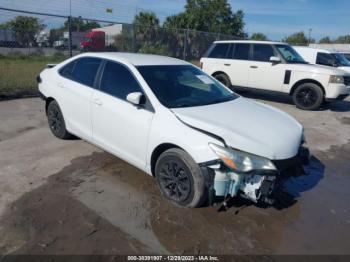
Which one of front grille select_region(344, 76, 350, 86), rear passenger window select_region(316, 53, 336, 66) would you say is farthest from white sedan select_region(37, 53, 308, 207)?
rear passenger window select_region(316, 53, 336, 66)

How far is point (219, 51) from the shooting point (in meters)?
11.7

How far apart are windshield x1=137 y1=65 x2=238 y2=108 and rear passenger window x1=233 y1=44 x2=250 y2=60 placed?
249 inches

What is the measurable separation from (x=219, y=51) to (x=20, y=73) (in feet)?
25.9

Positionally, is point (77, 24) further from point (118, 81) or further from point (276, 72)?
point (118, 81)

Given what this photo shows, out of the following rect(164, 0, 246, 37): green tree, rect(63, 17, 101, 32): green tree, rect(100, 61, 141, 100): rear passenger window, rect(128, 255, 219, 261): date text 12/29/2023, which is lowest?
rect(128, 255, 219, 261): date text 12/29/2023

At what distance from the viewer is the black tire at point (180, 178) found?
11.5 feet

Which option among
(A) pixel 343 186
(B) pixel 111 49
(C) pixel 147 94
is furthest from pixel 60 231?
(B) pixel 111 49

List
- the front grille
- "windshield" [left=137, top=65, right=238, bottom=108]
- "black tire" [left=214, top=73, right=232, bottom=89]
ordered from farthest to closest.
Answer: "black tire" [left=214, top=73, right=232, bottom=89], the front grille, "windshield" [left=137, top=65, right=238, bottom=108]

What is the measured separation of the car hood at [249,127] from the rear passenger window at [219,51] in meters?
7.49

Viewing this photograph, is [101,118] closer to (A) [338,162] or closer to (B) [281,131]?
(B) [281,131]

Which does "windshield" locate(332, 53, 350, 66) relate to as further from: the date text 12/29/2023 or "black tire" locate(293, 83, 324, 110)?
the date text 12/29/2023

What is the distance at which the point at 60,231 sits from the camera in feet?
10.7

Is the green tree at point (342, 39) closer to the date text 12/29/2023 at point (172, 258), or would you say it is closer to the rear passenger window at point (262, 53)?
the rear passenger window at point (262, 53)

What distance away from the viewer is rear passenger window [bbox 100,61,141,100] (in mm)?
4317
